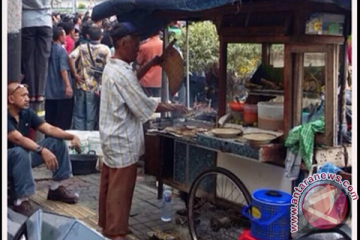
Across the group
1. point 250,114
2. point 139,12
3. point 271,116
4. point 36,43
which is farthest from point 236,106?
point 36,43

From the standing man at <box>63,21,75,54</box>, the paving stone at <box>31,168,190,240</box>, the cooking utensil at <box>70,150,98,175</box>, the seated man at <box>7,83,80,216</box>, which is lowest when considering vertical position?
the paving stone at <box>31,168,190,240</box>

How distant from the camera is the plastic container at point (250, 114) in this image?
409 cm

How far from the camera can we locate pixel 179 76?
16.1 ft

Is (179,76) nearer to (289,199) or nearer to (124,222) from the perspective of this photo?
(124,222)

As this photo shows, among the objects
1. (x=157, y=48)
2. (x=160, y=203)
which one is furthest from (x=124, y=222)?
(x=157, y=48)

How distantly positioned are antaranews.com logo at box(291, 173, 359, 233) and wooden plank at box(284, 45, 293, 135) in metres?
0.53

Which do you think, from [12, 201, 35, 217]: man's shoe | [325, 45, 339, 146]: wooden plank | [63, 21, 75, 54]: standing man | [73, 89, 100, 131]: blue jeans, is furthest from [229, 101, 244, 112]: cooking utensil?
[63, 21, 75, 54]: standing man

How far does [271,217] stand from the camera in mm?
3186

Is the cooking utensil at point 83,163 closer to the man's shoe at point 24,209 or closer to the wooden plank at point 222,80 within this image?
the man's shoe at point 24,209

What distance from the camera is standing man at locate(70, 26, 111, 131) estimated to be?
7051 mm

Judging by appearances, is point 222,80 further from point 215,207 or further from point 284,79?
point 215,207

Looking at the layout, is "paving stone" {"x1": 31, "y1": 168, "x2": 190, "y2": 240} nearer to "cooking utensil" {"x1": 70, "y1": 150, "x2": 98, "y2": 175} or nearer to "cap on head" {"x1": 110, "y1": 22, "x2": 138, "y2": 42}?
"cooking utensil" {"x1": 70, "y1": 150, "x2": 98, "y2": 175}

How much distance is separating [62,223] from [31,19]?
3265mm

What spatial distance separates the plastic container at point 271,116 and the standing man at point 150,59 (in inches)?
106
